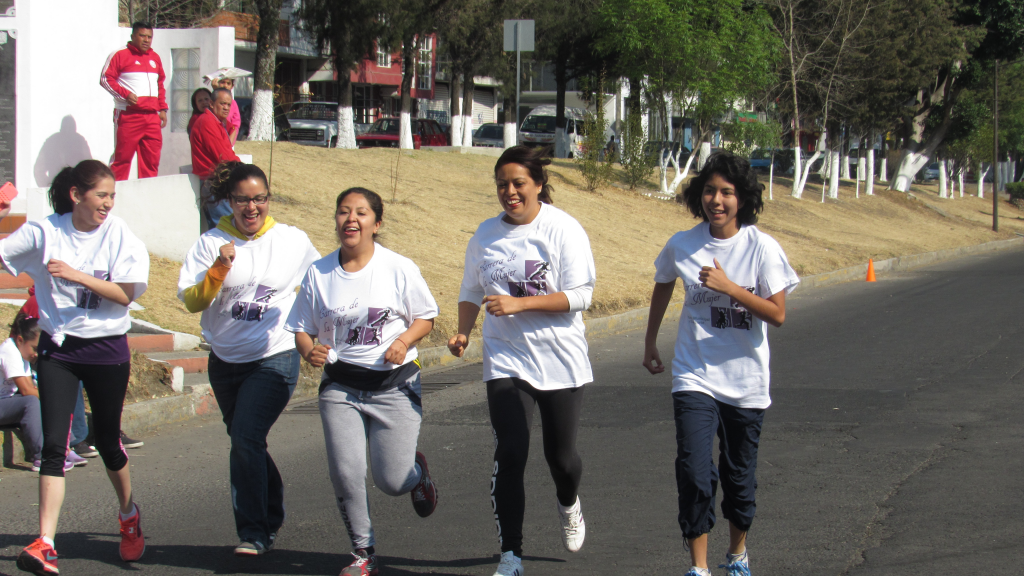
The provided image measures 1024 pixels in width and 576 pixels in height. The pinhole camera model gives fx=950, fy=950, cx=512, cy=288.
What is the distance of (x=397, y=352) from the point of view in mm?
3762

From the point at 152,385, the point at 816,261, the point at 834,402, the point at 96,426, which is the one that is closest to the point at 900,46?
the point at 816,261

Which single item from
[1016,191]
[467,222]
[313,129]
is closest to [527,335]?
[467,222]

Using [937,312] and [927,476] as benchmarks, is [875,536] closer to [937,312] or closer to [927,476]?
[927,476]

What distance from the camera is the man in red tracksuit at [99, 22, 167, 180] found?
11.0m

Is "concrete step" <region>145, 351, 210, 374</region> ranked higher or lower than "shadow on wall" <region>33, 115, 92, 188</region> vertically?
lower

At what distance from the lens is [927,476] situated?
5359 millimetres

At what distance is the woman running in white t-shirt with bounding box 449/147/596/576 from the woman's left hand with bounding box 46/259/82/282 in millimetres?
1621

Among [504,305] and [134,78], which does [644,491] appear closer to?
[504,305]

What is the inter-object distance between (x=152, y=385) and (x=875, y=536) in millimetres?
5087

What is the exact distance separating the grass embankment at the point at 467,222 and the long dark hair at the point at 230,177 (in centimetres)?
466

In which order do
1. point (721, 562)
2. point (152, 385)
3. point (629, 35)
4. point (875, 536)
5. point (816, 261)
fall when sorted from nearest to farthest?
point (721, 562), point (875, 536), point (152, 385), point (816, 261), point (629, 35)

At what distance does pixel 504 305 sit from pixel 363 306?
0.63 meters

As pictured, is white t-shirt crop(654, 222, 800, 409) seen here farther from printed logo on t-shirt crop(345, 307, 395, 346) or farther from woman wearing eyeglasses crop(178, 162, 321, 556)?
woman wearing eyeglasses crop(178, 162, 321, 556)

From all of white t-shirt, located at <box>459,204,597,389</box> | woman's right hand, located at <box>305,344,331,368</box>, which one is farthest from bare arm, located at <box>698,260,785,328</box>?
woman's right hand, located at <box>305,344,331,368</box>
